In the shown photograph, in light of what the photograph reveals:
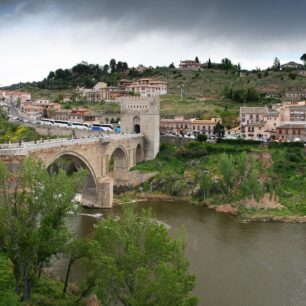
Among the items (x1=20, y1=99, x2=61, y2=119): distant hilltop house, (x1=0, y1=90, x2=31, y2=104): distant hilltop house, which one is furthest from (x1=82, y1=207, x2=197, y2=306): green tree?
(x1=0, y1=90, x2=31, y2=104): distant hilltop house

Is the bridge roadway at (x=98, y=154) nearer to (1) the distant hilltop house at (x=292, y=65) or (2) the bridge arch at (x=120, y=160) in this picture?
(2) the bridge arch at (x=120, y=160)

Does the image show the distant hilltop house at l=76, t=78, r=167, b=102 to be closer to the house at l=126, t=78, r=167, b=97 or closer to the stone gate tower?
the house at l=126, t=78, r=167, b=97

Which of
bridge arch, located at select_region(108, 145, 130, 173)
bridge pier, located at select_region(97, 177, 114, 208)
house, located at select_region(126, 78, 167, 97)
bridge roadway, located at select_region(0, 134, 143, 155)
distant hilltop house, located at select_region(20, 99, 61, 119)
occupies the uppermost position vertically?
house, located at select_region(126, 78, 167, 97)

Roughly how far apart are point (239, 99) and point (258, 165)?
32.1 meters

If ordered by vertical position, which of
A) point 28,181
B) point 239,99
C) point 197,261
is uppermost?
point 239,99

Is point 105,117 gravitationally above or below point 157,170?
above

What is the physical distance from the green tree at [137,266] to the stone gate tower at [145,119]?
3056 cm

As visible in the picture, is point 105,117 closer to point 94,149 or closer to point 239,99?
point 239,99

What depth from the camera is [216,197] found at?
38188 millimetres

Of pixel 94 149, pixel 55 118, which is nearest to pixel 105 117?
pixel 55 118

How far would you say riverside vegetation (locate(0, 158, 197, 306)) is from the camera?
14.0m

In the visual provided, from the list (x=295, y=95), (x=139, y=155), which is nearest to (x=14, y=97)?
(x=295, y=95)

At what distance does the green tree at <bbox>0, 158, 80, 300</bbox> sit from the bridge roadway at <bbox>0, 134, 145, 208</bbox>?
26.4 feet

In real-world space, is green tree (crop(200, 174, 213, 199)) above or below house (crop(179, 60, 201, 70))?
below
